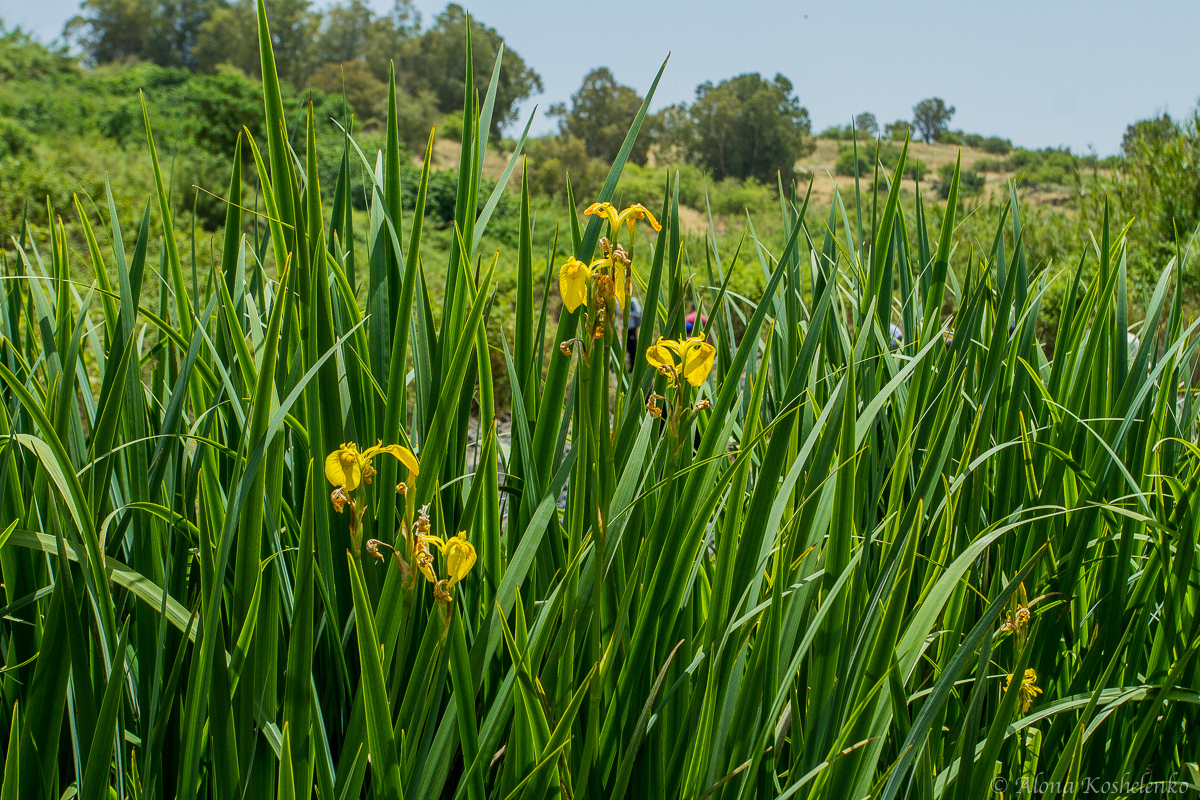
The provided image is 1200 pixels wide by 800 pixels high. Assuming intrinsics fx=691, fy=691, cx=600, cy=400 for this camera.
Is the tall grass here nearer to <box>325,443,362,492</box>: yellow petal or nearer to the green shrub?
<box>325,443,362,492</box>: yellow petal

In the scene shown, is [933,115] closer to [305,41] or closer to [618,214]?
[305,41]

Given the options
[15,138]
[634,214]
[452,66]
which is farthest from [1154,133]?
[452,66]

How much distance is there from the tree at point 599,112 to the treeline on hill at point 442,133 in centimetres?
12

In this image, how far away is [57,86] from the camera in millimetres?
20312

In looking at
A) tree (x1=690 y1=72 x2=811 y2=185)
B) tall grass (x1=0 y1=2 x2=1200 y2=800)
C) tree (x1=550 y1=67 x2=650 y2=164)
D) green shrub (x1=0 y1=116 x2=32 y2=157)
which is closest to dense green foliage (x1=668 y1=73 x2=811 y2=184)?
tree (x1=690 y1=72 x2=811 y2=185)

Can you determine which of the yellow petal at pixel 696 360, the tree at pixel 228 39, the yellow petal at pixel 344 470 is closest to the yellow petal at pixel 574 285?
the yellow petal at pixel 696 360

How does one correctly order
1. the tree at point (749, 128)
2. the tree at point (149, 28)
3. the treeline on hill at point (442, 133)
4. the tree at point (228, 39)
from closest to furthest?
the treeline on hill at point (442, 133) < the tree at point (749, 128) < the tree at point (228, 39) < the tree at point (149, 28)

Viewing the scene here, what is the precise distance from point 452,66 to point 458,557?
2077 inches

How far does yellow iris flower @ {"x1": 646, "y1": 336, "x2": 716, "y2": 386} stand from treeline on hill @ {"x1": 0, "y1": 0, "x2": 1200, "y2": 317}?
7.5 inches

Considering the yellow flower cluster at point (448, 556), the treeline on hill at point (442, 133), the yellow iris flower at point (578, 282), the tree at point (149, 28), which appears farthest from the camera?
the tree at point (149, 28)

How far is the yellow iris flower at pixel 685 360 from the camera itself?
599 mm

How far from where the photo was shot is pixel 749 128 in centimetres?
3253

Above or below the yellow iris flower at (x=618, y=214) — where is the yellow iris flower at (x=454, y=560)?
below

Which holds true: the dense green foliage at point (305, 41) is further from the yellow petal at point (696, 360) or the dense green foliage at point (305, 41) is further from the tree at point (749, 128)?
the yellow petal at point (696, 360)
